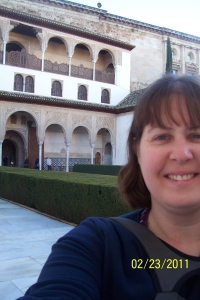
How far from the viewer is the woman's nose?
→ 1.22 meters

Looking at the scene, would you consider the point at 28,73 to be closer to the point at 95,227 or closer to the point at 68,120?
the point at 68,120

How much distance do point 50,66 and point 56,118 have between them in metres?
3.71

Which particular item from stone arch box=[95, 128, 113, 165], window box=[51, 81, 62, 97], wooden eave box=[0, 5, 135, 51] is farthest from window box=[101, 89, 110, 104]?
wooden eave box=[0, 5, 135, 51]

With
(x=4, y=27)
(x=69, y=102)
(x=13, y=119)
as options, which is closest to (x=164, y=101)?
(x=69, y=102)

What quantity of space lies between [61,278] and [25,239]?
17.4ft

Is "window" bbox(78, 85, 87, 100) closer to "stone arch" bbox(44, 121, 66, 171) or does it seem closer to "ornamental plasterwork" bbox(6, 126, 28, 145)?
"stone arch" bbox(44, 121, 66, 171)

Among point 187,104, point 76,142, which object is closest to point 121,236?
point 187,104

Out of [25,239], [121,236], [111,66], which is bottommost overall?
[25,239]

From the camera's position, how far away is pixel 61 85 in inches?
877

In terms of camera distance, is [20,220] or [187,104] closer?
[187,104]

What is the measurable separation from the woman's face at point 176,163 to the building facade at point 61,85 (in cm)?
1806

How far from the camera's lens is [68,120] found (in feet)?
73.0

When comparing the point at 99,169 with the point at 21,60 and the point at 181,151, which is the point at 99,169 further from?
the point at 181,151

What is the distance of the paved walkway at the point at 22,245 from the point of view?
12.6 feet
